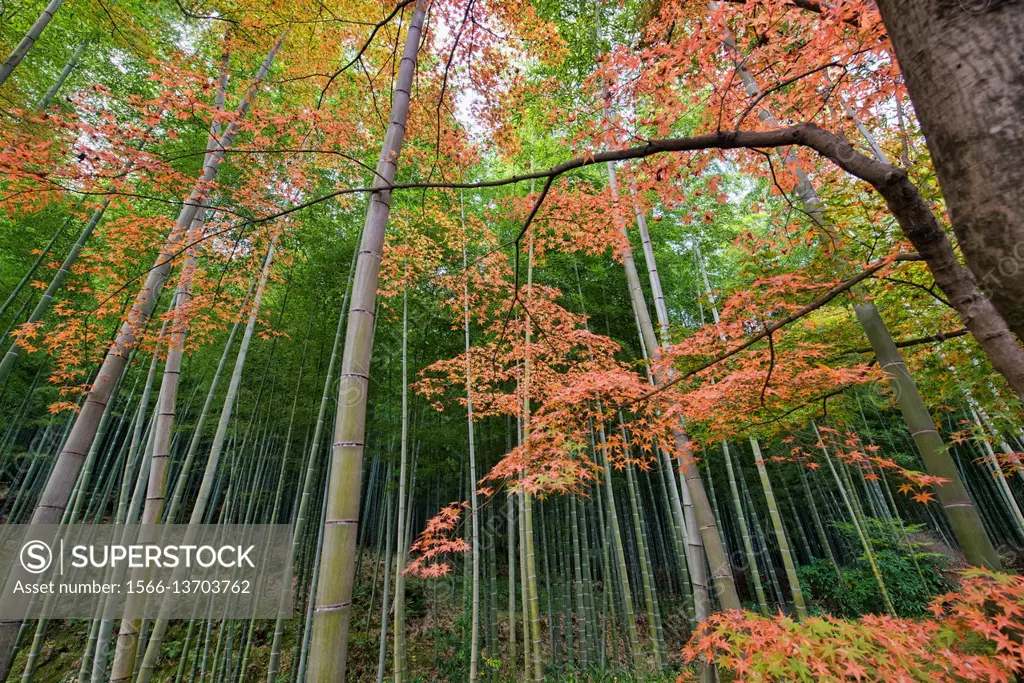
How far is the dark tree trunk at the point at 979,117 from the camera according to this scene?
25.4 inches

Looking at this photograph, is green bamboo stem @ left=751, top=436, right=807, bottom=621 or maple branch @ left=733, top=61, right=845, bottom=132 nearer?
maple branch @ left=733, top=61, right=845, bottom=132

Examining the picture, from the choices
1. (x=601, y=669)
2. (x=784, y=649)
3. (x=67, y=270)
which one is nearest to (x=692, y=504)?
(x=784, y=649)

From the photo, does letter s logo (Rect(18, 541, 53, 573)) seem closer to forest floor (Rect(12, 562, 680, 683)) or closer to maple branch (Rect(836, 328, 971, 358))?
forest floor (Rect(12, 562, 680, 683))

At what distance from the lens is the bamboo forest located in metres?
1.27

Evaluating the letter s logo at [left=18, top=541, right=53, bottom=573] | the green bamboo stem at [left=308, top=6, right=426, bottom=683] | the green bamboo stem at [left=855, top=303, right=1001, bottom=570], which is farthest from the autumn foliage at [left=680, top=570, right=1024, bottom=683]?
the letter s logo at [left=18, top=541, right=53, bottom=573]

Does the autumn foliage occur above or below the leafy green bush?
above

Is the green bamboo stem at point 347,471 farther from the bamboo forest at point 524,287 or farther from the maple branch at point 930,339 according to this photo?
the maple branch at point 930,339

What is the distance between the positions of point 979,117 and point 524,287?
10.3 feet

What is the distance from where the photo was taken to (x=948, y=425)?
933cm

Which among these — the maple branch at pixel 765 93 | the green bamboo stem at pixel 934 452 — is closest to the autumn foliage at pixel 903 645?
the green bamboo stem at pixel 934 452

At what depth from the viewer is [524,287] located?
12.3ft

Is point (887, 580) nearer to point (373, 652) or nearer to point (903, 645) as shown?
point (903, 645)

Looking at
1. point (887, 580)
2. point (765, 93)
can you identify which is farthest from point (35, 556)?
point (887, 580)

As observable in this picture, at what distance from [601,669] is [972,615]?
5.25 metres
